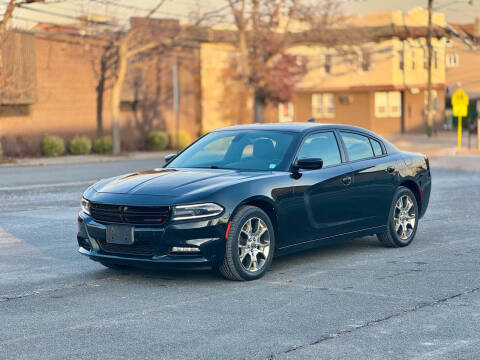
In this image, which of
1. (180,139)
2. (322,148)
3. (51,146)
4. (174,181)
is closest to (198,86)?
(180,139)

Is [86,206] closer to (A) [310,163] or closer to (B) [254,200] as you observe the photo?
(B) [254,200]

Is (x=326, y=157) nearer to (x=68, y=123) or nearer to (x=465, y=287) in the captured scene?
(x=465, y=287)

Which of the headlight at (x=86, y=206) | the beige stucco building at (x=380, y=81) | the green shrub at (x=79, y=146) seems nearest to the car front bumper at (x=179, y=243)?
the headlight at (x=86, y=206)

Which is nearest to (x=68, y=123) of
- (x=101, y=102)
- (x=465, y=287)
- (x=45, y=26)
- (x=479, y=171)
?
(x=101, y=102)

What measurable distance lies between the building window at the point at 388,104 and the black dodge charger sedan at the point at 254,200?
58458mm

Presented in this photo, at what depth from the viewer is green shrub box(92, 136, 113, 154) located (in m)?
41.2

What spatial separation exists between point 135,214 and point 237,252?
102 centimetres

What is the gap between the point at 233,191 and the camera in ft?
27.8

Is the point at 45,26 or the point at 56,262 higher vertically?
the point at 45,26

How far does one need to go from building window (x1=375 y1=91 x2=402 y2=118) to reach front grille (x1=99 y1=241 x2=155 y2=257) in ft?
202

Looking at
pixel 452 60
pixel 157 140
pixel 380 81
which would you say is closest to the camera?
pixel 157 140

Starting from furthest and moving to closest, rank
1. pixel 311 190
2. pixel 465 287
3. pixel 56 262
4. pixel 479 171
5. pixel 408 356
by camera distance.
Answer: pixel 479 171 → pixel 56 262 → pixel 311 190 → pixel 465 287 → pixel 408 356

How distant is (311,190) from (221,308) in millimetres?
2338

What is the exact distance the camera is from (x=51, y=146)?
127 ft
